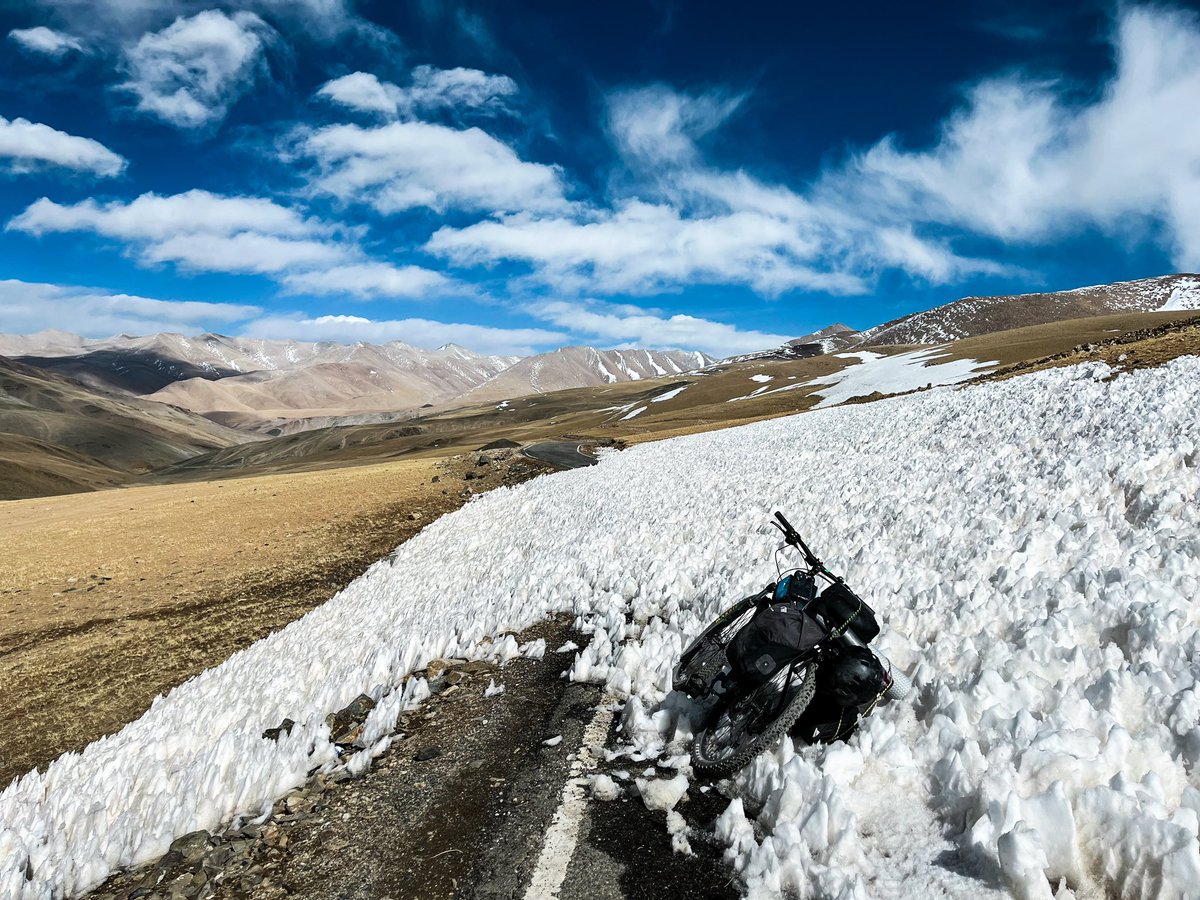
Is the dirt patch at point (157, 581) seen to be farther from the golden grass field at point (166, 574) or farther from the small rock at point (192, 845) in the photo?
the small rock at point (192, 845)

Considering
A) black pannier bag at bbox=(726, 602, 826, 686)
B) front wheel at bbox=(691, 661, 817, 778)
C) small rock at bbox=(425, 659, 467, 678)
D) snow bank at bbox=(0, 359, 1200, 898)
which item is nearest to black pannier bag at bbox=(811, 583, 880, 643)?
black pannier bag at bbox=(726, 602, 826, 686)

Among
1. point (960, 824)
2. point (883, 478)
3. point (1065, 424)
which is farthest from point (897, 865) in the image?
point (1065, 424)

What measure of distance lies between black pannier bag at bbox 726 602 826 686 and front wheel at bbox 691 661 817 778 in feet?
0.57

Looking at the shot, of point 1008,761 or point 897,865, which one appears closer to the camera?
point 897,865

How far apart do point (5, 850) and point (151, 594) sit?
17294mm

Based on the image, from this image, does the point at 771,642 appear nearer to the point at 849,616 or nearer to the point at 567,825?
the point at 849,616

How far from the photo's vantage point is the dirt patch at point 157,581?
14.2 meters

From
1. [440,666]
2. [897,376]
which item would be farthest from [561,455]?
[897,376]

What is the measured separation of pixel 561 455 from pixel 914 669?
150 feet

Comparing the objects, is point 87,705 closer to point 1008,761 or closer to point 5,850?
point 5,850

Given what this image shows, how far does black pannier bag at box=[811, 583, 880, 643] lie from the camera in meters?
5.72

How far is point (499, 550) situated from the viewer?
813 inches

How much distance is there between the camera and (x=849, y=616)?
18.7ft

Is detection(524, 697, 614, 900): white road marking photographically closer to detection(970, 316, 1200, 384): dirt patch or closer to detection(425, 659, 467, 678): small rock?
detection(425, 659, 467, 678): small rock
